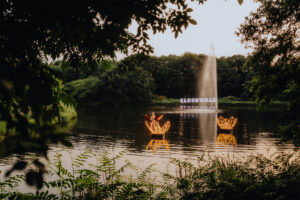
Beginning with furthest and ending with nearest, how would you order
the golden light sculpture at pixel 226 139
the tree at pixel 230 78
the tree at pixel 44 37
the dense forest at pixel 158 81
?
the tree at pixel 230 78 → the dense forest at pixel 158 81 → the golden light sculpture at pixel 226 139 → the tree at pixel 44 37

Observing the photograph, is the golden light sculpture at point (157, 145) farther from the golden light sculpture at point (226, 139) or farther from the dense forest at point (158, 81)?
the dense forest at point (158, 81)

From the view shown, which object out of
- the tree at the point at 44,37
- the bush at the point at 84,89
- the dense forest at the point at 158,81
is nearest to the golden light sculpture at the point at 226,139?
the tree at the point at 44,37

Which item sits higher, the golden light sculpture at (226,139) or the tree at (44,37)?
the tree at (44,37)

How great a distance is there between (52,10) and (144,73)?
70.7 metres

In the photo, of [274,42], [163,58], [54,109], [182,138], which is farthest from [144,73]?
[54,109]

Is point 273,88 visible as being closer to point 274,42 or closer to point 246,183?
point 274,42

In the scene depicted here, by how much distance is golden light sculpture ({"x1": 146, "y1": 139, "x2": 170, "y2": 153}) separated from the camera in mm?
16359

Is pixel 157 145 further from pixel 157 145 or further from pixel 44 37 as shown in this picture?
pixel 44 37

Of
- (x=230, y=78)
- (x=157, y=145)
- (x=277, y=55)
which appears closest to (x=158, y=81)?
(x=230, y=78)

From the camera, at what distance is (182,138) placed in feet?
65.3

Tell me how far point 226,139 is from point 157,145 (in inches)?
222

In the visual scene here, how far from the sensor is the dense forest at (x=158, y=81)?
68.2 m

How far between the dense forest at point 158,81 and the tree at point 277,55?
5722 centimetres

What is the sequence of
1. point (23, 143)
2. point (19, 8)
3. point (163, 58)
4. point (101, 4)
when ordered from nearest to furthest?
point (23, 143), point (19, 8), point (101, 4), point (163, 58)
